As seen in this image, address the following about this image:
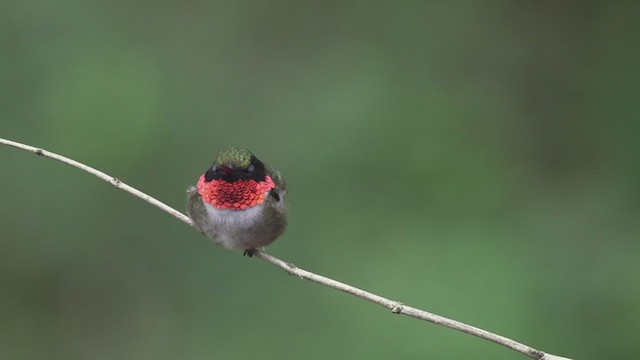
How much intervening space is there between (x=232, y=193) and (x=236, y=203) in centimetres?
4

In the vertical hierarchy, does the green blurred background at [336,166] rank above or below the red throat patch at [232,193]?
above

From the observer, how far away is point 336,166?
5.41 metres

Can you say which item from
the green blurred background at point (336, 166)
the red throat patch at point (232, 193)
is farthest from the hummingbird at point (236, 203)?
the green blurred background at point (336, 166)

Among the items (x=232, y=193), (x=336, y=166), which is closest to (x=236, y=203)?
(x=232, y=193)

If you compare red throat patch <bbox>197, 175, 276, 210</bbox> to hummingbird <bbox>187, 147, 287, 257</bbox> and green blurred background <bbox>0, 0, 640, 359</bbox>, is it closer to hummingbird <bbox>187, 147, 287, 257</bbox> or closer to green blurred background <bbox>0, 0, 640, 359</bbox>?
hummingbird <bbox>187, 147, 287, 257</bbox>

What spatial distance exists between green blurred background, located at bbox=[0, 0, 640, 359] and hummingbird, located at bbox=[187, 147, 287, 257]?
82.8 inches

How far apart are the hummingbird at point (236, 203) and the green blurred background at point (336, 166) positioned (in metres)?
2.10

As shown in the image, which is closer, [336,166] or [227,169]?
[227,169]

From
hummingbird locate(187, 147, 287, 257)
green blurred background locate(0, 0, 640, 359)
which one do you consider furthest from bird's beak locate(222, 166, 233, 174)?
green blurred background locate(0, 0, 640, 359)

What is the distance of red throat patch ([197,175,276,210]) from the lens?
2.62m

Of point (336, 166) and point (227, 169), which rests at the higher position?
point (336, 166)

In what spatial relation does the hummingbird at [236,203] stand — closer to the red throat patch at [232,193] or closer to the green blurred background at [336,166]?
the red throat patch at [232,193]

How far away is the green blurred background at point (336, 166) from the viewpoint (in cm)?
482

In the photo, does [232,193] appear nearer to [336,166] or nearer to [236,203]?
[236,203]
